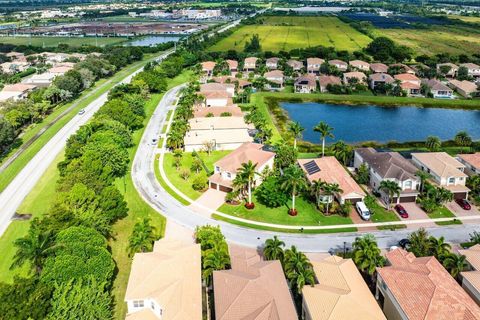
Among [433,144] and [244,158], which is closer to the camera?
[244,158]

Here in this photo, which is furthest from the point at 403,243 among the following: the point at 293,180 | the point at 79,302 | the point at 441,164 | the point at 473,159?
the point at 79,302

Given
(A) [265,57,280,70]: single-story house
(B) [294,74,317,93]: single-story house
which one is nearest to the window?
(B) [294,74,317,93]: single-story house

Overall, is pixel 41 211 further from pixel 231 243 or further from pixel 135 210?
pixel 231 243

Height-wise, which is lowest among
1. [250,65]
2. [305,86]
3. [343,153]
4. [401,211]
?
[305,86]

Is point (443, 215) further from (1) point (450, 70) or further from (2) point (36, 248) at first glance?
(1) point (450, 70)

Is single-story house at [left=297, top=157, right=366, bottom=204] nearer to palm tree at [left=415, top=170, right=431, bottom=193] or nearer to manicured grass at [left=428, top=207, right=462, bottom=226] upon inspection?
palm tree at [left=415, top=170, right=431, bottom=193]

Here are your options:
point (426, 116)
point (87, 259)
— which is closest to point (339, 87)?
point (426, 116)

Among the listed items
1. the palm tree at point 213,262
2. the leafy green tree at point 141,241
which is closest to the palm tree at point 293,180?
the palm tree at point 213,262
